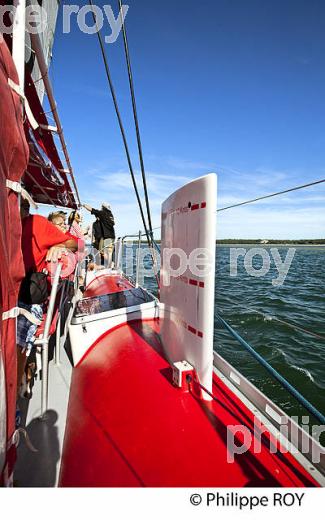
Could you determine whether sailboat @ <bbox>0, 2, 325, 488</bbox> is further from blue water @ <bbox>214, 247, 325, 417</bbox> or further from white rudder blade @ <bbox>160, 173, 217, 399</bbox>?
blue water @ <bbox>214, 247, 325, 417</bbox>

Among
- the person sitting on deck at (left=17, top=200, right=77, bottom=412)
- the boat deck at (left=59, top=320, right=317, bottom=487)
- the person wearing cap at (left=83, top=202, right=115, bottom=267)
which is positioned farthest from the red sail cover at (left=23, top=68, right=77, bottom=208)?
the boat deck at (left=59, top=320, right=317, bottom=487)

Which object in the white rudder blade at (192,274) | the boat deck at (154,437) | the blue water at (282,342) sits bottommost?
the blue water at (282,342)

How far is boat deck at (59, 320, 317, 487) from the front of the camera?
1.53 meters

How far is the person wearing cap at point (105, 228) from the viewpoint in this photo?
873 centimetres

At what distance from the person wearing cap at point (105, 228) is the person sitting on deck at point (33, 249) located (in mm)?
6430

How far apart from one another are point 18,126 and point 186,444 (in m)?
2.05

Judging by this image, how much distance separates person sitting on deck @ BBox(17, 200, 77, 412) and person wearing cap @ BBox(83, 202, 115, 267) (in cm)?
643

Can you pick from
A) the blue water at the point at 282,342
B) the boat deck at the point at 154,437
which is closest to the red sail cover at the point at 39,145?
the boat deck at the point at 154,437

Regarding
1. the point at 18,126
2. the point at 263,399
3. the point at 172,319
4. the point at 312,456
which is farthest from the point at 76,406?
the point at 18,126

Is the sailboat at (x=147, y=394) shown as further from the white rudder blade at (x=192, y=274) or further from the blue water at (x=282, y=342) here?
the blue water at (x=282, y=342)

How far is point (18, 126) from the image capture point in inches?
57.9

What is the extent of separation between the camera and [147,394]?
227 cm
